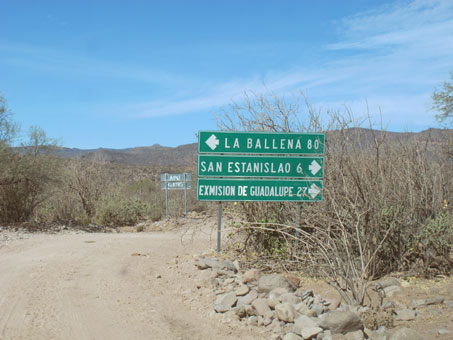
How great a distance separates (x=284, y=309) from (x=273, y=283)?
1059 mm

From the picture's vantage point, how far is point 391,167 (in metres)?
8.32

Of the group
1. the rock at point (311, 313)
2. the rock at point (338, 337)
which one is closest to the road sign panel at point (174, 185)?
the rock at point (311, 313)

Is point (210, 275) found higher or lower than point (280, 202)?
lower

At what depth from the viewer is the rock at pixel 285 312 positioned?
6078 mm

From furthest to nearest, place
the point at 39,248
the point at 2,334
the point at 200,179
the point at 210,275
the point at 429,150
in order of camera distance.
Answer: the point at 39,248, the point at 429,150, the point at 200,179, the point at 210,275, the point at 2,334

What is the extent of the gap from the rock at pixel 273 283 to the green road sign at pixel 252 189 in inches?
82.4

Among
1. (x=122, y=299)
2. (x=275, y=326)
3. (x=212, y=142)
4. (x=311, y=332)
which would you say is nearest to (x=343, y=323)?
(x=311, y=332)

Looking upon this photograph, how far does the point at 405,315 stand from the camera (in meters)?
5.73

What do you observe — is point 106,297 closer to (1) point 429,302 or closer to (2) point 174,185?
(1) point 429,302

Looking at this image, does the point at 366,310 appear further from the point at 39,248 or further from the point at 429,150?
the point at 39,248

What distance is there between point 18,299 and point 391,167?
6415 mm

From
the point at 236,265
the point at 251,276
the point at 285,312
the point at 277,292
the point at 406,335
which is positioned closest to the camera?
the point at 406,335

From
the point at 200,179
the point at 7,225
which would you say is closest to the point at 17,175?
the point at 7,225

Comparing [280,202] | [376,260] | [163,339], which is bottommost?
[163,339]
